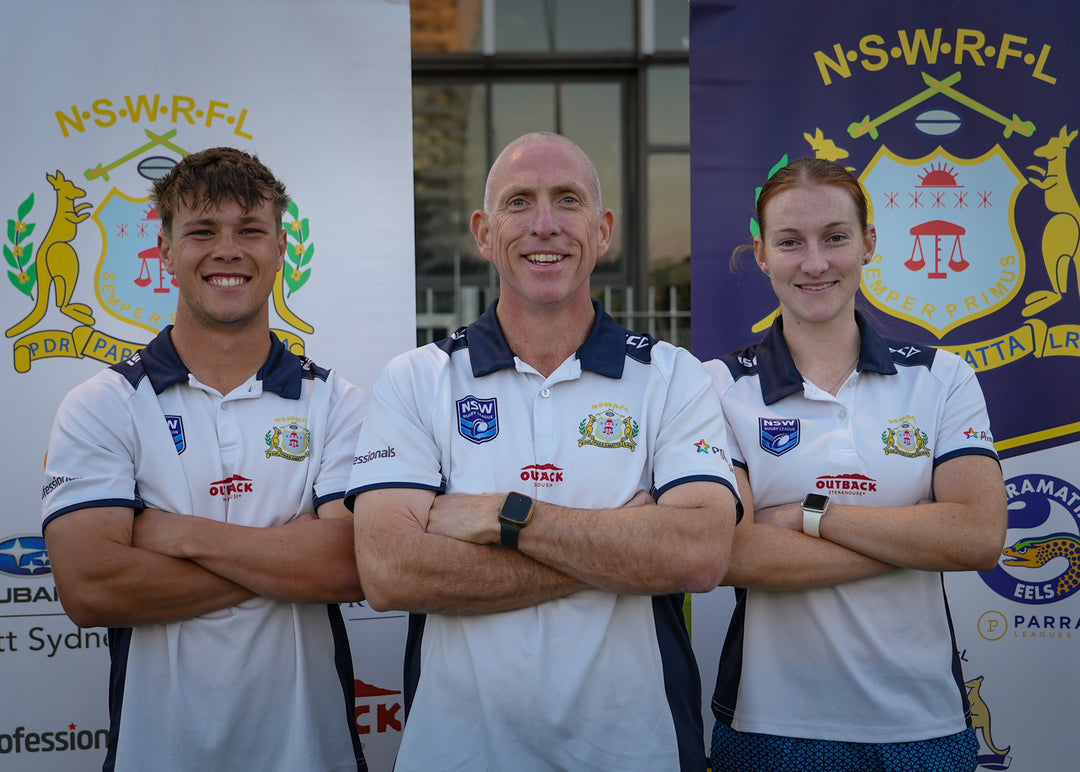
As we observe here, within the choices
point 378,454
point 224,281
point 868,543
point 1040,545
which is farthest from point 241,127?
point 1040,545

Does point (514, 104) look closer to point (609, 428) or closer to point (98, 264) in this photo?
point (98, 264)

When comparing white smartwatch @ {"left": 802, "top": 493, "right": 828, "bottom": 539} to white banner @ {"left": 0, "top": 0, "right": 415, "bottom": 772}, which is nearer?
white smartwatch @ {"left": 802, "top": 493, "right": 828, "bottom": 539}

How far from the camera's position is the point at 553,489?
1.83 m

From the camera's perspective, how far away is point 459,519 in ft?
5.74

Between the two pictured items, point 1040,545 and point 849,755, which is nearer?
point 849,755

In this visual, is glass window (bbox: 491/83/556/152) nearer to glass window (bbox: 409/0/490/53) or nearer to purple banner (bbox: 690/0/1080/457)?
glass window (bbox: 409/0/490/53)

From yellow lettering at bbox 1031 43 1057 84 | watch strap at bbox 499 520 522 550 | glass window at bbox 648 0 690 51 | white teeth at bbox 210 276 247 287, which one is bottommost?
watch strap at bbox 499 520 522 550

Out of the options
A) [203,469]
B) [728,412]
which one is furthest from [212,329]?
[728,412]

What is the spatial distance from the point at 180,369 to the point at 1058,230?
252 centimetres

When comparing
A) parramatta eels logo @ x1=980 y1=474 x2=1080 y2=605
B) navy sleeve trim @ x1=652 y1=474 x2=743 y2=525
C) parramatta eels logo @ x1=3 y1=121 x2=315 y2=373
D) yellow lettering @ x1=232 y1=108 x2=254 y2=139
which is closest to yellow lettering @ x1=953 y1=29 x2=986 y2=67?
parramatta eels logo @ x1=980 y1=474 x2=1080 y2=605

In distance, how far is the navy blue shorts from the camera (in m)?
1.92

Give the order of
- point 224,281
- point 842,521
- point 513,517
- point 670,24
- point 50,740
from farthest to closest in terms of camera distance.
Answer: point 670,24 < point 50,740 < point 224,281 < point 842,521 < point 513,517

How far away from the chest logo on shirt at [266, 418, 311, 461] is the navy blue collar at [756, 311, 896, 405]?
989 millimetres

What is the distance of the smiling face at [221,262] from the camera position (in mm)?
2008
